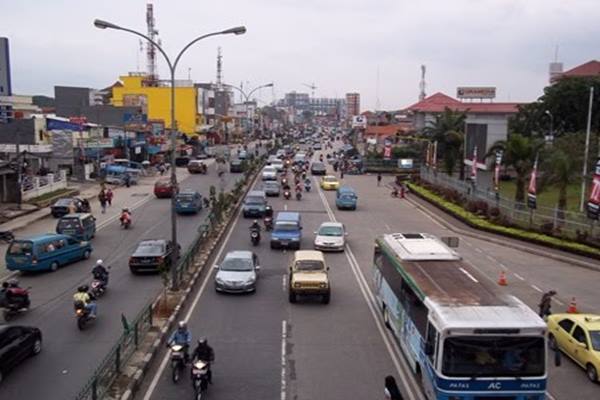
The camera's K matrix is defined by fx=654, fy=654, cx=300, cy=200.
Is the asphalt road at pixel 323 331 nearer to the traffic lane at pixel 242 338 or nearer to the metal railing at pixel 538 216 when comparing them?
the traffic lane at pixel 242 338

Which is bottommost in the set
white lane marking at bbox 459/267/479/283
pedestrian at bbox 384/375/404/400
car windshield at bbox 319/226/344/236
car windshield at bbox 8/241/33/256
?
car windshield at bbox 319/226/344/236

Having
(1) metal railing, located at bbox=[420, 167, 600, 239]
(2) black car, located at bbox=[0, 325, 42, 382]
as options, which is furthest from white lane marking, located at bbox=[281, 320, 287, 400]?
(1) metal railing, located at bbox=[420, 167, 600, 239]

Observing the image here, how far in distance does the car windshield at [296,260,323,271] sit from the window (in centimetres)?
814

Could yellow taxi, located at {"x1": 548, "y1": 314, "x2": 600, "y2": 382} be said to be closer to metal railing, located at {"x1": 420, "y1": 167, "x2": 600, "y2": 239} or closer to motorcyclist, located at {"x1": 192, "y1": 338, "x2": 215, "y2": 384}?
motorcyclist, located at {"x1": 192, "y1": 338, "x2": 215, "y2": 384}

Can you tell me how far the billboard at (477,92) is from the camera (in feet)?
397

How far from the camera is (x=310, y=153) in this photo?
104312 millimetres

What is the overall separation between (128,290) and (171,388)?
907cm

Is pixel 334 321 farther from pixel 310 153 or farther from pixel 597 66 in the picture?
pixel 597 66

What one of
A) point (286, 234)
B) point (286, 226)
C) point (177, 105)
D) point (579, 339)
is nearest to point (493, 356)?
point (579, 339)

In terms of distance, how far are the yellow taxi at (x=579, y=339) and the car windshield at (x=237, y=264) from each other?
10263mm

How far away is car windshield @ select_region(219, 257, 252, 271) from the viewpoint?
75.3 ft

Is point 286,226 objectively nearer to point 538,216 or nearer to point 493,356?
point 538,216

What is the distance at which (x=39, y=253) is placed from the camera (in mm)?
24391

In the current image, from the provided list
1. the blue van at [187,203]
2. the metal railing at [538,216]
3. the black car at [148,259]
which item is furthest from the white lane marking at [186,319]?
the metal railing at [538,216]
